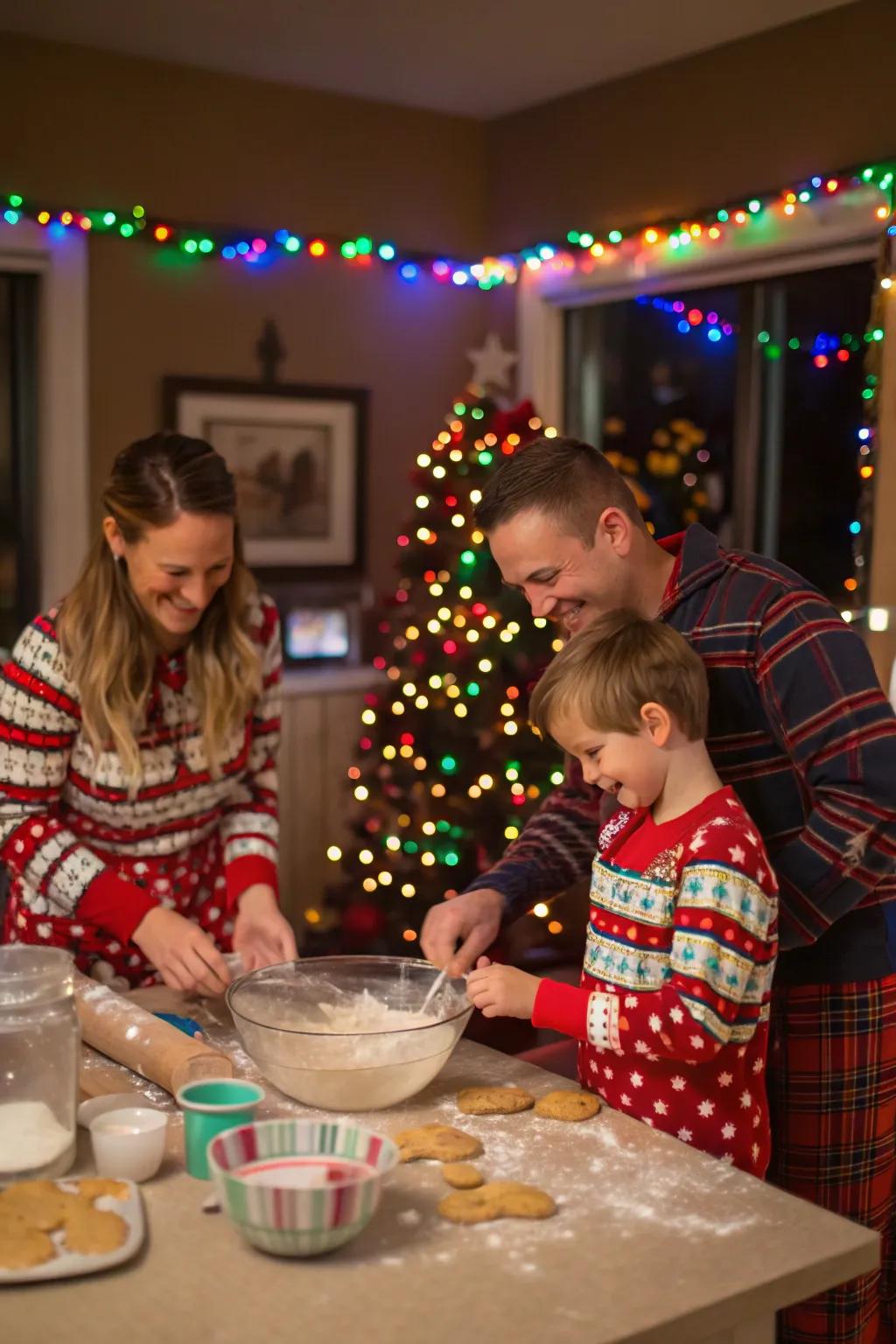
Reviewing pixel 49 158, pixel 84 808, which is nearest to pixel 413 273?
pixel 49 158

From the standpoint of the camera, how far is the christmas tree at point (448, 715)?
4230 mm

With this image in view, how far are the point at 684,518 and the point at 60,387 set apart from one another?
6.64 ft

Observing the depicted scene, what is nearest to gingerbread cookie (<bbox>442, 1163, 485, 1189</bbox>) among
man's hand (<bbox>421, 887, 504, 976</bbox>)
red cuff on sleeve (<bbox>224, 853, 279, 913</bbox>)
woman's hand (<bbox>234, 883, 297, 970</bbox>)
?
man's hand (<bbox>421, 887, 504, 976</bbox>)

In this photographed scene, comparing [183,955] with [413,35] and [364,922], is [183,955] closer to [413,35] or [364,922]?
[364,922]

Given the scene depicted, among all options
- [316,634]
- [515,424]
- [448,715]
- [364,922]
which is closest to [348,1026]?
[448,715]

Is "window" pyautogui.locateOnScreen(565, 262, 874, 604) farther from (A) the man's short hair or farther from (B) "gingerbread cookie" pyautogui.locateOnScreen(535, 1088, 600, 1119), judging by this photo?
(B) "gingerbread cookie" pyautogui.locateOnScreen(535, 1088, 600, 1119)

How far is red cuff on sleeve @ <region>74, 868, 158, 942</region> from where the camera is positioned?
2113 mm

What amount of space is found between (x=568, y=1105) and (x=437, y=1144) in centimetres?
18

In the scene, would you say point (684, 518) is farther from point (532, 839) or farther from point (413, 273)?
point (532, 839)

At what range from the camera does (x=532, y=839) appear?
2.12 metres

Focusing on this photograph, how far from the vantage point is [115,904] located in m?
2.12

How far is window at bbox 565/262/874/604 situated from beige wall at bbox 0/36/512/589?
22.0 inches

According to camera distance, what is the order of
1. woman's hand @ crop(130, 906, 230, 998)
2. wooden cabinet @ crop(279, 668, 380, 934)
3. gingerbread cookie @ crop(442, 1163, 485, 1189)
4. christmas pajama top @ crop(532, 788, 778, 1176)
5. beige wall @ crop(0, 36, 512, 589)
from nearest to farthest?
gingerbread cookie @ crop(442, 1163, 485, 1189)
christmas pajama top @ crop(532, 788, 778, 1176)
woman's hand @ crop(130, 906, 230, 998)
beige wall @ crop(0, 36, 512, 589)
wooden cabinet @ crop(279, 668, 380, 934)

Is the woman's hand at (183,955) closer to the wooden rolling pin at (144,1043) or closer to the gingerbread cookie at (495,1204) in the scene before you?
the wooden rolling pin at (144,1043)
